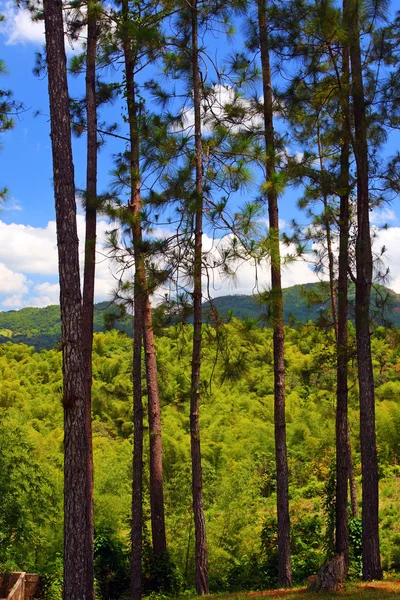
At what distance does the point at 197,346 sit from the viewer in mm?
6734

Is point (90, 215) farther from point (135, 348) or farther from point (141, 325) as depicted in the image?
point (135, 348)

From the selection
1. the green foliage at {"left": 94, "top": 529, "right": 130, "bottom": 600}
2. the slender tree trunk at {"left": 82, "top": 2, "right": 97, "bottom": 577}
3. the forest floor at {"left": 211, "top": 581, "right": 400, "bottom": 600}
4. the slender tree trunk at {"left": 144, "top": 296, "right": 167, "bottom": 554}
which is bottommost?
the green foliage at {"left": 94, "top": 529, "right": 130, "bottom": 600}

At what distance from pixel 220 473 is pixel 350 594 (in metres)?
8.01

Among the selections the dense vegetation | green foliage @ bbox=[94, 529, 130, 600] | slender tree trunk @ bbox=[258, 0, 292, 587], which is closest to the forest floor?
slender tree trunk @ bbox=[258, 0, 292, 587]

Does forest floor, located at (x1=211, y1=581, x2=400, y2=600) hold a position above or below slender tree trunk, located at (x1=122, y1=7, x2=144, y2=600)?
below

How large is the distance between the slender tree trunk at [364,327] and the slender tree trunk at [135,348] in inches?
107

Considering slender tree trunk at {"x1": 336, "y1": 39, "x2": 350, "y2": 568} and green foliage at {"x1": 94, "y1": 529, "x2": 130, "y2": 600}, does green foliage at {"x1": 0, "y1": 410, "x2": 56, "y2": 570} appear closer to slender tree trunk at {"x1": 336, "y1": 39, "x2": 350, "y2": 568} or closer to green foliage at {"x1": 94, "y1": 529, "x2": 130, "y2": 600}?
green foliage at {"x1": 94, "y1": 529, "x2": 130, "y2": 600}

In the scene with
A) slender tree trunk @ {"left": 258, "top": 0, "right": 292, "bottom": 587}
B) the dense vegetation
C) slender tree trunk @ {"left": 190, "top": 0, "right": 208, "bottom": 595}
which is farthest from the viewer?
the dense vegetation

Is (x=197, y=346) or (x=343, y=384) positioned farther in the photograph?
(x=343, y=384)

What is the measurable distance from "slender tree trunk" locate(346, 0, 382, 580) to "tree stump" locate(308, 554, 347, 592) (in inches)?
19.5

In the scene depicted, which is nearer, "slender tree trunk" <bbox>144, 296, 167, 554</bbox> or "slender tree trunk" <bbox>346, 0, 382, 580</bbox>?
"slender tree trunk" <bbox>346, 0, 382, 580</bbox>

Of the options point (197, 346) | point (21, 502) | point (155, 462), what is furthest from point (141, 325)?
point (21, 502)

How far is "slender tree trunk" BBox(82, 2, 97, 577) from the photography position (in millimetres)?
7293

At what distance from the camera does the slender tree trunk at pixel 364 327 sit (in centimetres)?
652
